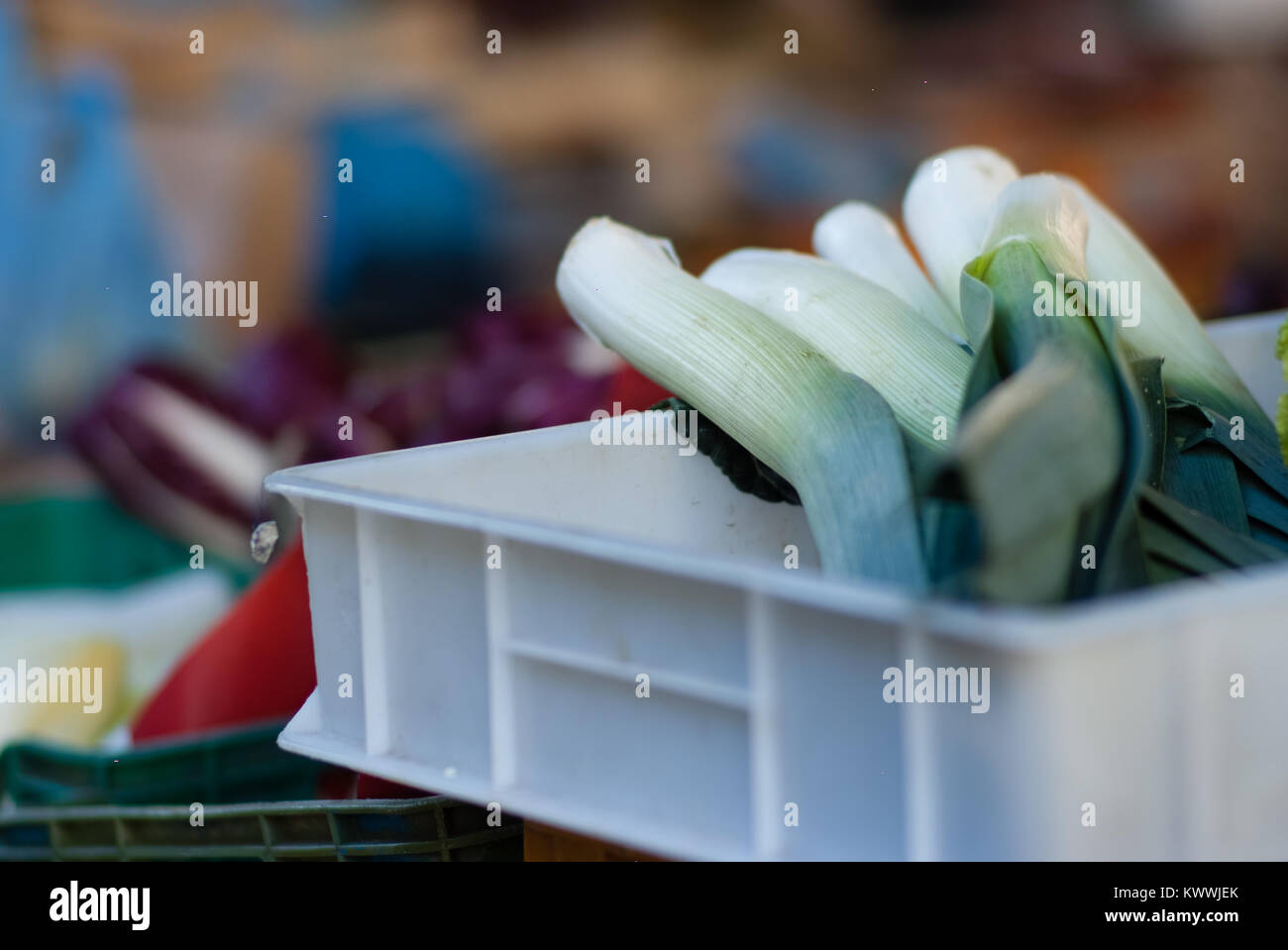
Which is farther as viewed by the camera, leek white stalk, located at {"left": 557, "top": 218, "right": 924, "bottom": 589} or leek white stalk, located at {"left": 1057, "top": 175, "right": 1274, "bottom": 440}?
leek white stalk, located at {"left": 1057, "top": 175, "right": 1274, "bottom": 440}

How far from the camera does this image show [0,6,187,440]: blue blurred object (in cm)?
335

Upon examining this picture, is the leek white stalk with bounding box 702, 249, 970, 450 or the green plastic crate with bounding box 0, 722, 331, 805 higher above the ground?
the leek white stalk with bounding box 702, 249, 970, 450

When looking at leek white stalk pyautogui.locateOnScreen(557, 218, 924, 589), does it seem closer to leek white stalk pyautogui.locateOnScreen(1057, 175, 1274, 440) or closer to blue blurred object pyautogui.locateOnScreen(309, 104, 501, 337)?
leek white stalk pyautogui.locateOnScreen(1057, 175, 1274, 440)

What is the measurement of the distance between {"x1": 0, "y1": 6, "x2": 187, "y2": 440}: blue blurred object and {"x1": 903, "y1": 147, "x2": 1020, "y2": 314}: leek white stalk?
2.14m

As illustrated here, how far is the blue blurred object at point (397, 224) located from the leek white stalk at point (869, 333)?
2.23 meters

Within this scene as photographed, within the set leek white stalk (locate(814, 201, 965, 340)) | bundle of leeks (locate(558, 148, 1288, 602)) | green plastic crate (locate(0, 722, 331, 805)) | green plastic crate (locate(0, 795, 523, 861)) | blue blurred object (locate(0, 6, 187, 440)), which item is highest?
blue blurred object (locate(0, 6, 187, 440))

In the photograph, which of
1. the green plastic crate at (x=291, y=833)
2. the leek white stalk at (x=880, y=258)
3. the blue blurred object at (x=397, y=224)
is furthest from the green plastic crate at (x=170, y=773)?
the blue blurred object at (x=397, y=224)

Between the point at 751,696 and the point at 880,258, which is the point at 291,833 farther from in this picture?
the point at 880,258

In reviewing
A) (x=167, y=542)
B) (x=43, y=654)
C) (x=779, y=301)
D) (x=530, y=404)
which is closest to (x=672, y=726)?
(x=779, y=301)

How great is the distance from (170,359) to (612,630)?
2.44 metres

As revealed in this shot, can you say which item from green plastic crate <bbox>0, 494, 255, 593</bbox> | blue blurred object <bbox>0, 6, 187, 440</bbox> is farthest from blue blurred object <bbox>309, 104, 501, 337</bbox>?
green plastic crate <bbox>0, 494, 255, 593</bbox>

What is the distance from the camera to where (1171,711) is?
1.05 metres

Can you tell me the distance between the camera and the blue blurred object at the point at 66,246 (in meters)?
3.35

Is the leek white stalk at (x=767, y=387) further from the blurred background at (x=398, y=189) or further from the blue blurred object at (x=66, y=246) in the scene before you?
the blue blurred object at (x=66, y=246)
